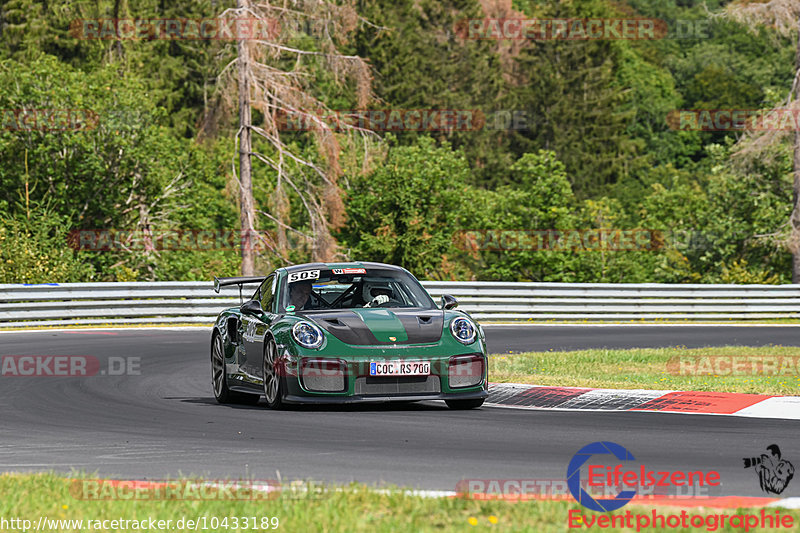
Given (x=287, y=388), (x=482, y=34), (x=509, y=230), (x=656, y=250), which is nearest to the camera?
(x=287, y=388)

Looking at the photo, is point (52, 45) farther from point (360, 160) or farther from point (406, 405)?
point (406, 405)

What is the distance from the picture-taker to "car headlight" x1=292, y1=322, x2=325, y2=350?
1088cm

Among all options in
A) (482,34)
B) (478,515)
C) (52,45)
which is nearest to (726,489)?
(478,515)

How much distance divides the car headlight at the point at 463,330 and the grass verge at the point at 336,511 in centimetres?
467

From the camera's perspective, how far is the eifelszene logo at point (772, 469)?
6.91 m

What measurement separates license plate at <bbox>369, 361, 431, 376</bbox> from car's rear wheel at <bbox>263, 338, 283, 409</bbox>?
2.88 ft

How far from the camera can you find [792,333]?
25.4m

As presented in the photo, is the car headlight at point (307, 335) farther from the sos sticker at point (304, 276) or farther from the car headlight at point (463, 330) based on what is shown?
the sos sticker at point (304, 276)

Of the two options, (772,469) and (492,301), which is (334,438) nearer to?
(772,469)

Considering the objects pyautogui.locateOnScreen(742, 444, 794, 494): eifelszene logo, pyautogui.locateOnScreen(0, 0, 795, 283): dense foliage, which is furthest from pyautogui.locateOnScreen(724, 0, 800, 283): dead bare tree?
pyautogui.locateOnScreen(742, 444, 794, 494): eifelszene logo

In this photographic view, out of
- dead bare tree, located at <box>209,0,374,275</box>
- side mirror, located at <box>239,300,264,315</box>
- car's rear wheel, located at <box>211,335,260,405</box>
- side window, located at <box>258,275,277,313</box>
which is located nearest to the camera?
side mirror, located at <box>239,300,264,315</box>

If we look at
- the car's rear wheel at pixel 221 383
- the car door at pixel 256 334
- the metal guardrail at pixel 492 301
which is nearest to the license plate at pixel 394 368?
the car door at pixel 256 334

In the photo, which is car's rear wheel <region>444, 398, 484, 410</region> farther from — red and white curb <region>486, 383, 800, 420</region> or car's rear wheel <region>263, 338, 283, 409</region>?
car's rear wheel <region>263, 338, 283, 409</region>

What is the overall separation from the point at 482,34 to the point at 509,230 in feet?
117
